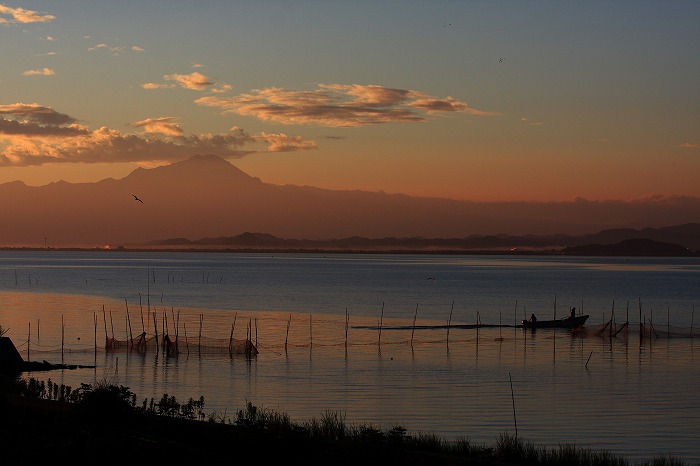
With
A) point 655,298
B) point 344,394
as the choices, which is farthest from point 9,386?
point 655,298

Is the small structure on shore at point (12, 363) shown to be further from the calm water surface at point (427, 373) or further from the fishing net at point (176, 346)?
the fishing net at point (176, 346)

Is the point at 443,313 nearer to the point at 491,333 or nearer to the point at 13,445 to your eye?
the point at 491,333

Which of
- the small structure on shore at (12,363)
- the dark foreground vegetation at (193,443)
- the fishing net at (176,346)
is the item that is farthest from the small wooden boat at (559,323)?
the dark foreground vegetation at (193,443)

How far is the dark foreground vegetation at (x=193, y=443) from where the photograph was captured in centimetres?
Answer: 1705

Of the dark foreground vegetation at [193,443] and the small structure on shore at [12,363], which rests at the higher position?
the dark foreground vegetation at [193,443]

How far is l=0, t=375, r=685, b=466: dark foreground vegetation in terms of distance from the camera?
1705cm

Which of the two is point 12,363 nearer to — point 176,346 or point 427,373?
point 176,346

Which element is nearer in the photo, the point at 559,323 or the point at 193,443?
the point at 193,443

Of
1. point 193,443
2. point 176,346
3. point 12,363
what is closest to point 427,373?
point 176,346

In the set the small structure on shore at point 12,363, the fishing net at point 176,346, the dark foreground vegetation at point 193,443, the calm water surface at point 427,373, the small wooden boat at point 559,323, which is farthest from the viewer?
the small wooden boat at point 559,323

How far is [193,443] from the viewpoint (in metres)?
20.1

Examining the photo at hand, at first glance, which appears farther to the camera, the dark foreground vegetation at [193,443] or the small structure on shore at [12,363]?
the small structure on shore at [12,363]

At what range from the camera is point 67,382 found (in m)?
38.5

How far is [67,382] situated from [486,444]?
65.6 ft
